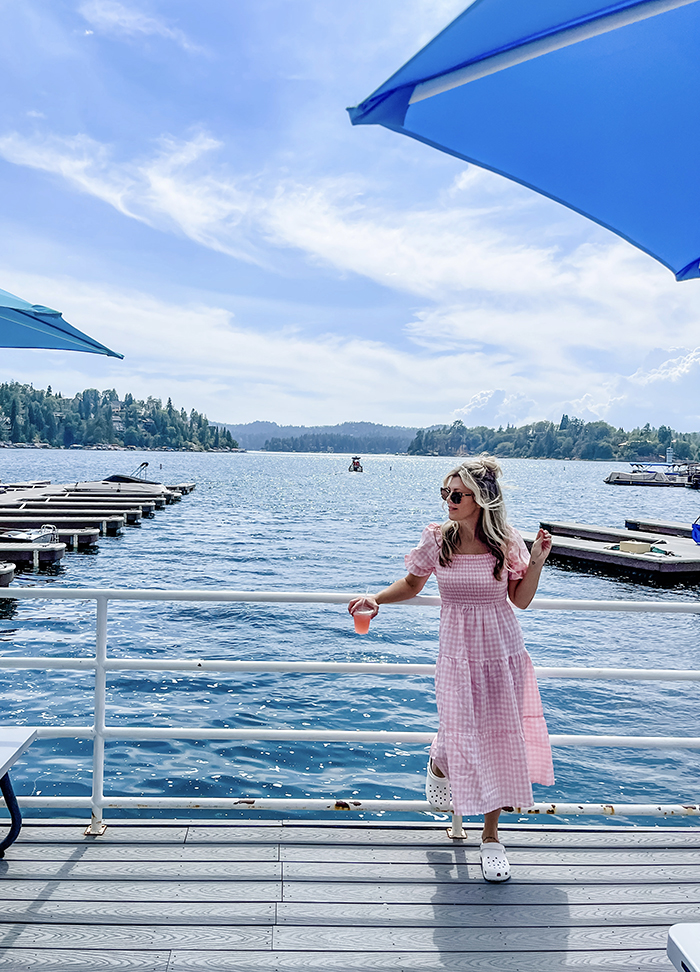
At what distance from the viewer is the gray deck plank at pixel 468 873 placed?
2516mm

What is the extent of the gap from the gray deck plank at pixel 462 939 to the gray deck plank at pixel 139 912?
0.42 ft

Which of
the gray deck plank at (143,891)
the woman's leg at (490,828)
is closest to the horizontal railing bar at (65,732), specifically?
the gray deck plank at (143,891)

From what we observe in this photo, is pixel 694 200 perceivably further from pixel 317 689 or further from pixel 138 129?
pixel 138 129

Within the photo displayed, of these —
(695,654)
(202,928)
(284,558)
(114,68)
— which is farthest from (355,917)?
(284,558)

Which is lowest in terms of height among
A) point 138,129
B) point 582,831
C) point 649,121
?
point 582,831

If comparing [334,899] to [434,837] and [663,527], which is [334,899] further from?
[663,527]

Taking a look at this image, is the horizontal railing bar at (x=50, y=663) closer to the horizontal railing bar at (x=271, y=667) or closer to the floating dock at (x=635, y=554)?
the horizontal railing bar at (x=271, y=667)

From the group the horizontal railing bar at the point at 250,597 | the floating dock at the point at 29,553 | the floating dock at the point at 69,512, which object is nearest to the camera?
the horizontal railing bar at the point at 250,597

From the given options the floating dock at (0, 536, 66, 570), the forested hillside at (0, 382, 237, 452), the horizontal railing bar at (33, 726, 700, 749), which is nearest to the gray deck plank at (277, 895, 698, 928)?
the horizontal railing bar at (33, 726, 700, 749)

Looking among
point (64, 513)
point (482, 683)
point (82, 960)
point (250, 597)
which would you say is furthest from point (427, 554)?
point (64, 513)

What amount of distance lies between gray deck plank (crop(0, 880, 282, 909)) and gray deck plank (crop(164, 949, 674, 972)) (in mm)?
282

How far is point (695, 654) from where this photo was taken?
1249cm

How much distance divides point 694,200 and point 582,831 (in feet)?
8.16

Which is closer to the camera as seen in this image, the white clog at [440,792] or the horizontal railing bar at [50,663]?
the white clog at [440,792]
